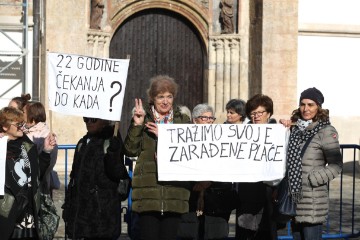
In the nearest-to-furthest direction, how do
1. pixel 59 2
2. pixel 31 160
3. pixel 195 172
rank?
pixel 31 160 → pixel 195 172 → pixel 59 2

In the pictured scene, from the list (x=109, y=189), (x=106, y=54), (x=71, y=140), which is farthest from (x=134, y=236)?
(x=106, y=54)

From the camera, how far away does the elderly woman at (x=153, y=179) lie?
8211 mm

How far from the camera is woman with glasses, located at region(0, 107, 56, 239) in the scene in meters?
8.08

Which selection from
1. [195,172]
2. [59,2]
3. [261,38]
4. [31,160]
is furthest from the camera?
[261,38]

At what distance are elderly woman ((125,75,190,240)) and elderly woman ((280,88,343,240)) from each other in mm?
981

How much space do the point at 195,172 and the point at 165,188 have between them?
0.46 meters

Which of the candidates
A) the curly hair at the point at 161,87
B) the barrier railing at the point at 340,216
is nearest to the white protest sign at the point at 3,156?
the curly hair at the point at 161,87

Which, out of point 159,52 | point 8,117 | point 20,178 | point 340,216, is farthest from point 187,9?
point 20,178

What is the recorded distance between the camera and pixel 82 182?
8.38 meters

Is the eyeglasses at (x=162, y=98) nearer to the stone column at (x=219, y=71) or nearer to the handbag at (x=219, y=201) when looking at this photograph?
the handbag at (x=219, y=201)

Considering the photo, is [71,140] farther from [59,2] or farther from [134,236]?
[134,236]

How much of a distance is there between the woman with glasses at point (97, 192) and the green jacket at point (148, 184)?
16cm

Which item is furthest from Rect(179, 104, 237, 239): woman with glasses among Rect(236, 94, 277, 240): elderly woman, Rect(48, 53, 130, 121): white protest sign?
Rect(48, 53, 130, 121): white protest sign

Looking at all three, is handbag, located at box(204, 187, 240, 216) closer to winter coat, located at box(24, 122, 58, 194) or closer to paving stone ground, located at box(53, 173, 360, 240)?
winter coat, located at box(24, 122, 58, 194)
